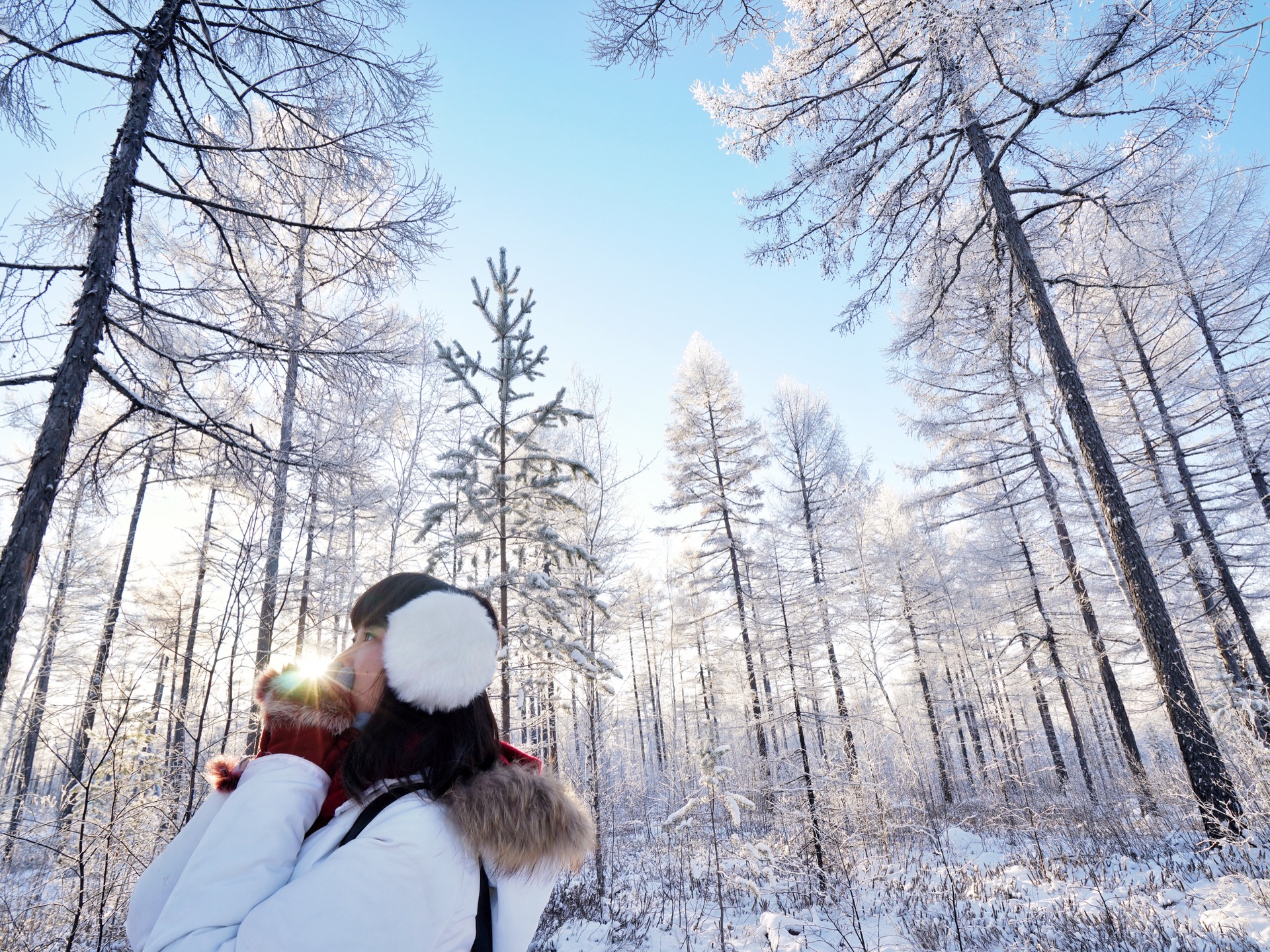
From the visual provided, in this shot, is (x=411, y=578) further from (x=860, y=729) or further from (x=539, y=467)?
(x=860, y=729)

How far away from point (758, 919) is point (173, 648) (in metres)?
6.65

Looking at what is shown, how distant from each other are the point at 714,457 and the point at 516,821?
1422 centimetres

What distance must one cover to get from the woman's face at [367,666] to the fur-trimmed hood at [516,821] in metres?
0.33

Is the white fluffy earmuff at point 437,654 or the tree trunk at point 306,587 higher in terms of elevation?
the tree trunk at point 306,587

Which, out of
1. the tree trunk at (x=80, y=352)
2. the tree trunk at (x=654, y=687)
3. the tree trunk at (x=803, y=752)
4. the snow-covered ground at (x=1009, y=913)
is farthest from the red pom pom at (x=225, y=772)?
the tree trunk at (x=654, y=687)

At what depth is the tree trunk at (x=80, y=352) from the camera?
9.92ft

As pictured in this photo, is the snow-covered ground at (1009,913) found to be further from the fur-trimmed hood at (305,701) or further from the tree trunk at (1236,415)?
the tree trunk at (1236,415)

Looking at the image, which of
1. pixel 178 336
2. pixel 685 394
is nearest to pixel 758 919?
pixel 178 336

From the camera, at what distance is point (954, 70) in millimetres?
5617

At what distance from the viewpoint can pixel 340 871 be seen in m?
0.96

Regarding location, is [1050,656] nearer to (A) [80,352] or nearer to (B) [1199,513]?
(B) [1199,513]

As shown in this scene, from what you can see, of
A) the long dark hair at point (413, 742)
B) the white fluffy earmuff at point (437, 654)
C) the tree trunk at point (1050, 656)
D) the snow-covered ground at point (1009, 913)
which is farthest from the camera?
the tree trunk at point (1050, 656)

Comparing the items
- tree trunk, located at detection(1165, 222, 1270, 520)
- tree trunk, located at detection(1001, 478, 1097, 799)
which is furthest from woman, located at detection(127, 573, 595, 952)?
tree trunk, located at detection(1165, 222, 1270, 520)

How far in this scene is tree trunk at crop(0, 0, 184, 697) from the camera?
3.02 m
